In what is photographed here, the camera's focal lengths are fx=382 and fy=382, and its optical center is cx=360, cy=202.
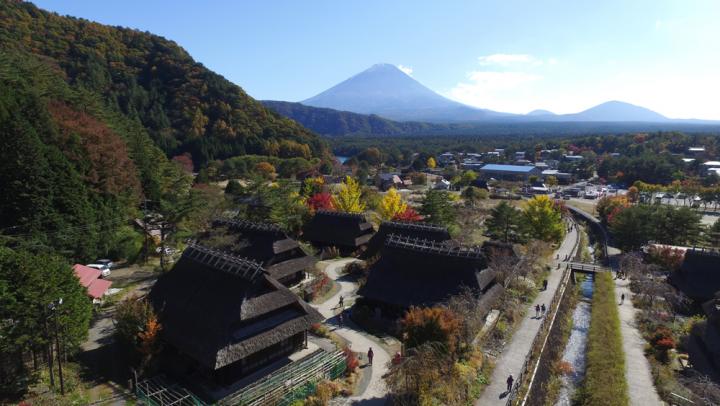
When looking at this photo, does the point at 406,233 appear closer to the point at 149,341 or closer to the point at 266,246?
the point at 266,246

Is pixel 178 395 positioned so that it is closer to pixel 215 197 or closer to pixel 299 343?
pixel 299 343

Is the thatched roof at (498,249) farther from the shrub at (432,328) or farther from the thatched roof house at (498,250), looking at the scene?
the shrub at (432,328)

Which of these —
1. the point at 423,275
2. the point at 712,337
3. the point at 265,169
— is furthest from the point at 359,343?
the point at 265,169

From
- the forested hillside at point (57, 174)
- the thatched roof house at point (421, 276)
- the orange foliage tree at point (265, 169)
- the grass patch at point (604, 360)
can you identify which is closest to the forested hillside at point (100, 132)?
the forested hillside at point (57, 174)

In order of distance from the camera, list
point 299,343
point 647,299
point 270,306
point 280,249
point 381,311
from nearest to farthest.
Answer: point 270,306, point 299,343, point 381,311, point 280,249, point 647,299

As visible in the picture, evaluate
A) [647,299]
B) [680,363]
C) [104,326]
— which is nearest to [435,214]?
[647,299]

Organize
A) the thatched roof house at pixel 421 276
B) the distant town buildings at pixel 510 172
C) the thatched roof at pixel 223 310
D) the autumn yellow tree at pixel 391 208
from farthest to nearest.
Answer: the distant town buildings at pixel 510 172
the autumn yellow tree at pixel 391 208
the thatched roof house at pixel 421 276
the thatched roof at pixel 223 310
